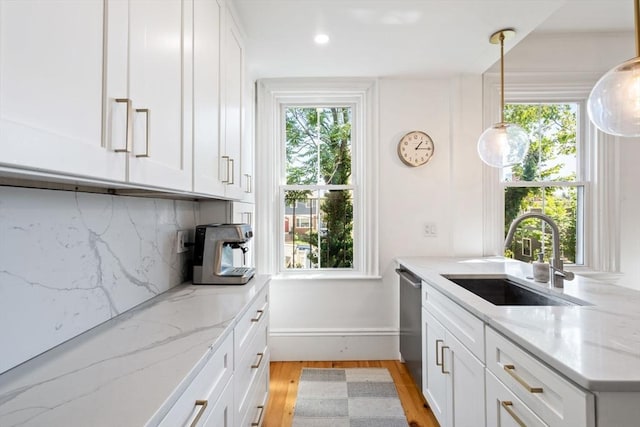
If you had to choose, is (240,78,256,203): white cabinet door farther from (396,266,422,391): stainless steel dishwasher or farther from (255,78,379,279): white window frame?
(396,266,422,391): stainless steel dishwasher

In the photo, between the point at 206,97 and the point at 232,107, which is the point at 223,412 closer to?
the point at 206,97

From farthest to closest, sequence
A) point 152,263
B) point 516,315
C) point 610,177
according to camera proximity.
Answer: point 610,177
point 152,263
point 516,315

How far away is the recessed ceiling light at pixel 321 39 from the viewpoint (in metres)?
2.03

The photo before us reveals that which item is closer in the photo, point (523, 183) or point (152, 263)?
point (152, 263)

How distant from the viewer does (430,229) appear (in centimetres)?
265

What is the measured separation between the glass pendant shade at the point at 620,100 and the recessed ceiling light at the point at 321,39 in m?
1.47

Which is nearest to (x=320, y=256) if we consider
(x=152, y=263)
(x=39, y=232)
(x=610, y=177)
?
(x=152, y=263)

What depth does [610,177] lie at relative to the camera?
2559 millimetres

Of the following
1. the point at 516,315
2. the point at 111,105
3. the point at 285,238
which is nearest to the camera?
the point at 111,105

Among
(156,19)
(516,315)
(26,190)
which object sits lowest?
(516,315)

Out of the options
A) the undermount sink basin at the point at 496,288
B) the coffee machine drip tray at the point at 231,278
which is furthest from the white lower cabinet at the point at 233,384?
the undermount sink basin at the point at 496,288

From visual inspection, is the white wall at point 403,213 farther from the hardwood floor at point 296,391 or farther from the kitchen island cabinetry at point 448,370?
the kitchen island cabinetry at point 448,370

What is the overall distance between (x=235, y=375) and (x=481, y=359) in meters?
0.95

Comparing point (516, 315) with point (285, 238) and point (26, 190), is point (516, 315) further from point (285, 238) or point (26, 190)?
point (285, 238)
